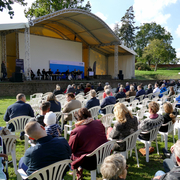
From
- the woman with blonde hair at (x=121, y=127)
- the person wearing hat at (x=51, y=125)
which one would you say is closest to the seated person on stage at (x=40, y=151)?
the person wearing hat at (x=51, y=125)

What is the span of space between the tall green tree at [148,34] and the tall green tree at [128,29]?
72.5 inches

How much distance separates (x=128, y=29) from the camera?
43625mm

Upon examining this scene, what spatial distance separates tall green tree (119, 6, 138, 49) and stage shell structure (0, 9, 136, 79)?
2172cm

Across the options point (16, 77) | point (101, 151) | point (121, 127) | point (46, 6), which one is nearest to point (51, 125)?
point (101, 151)

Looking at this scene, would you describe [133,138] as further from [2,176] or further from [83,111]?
[2,176]

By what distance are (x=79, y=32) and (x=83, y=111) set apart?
63.2 ft

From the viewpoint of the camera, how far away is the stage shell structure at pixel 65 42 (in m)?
16.4

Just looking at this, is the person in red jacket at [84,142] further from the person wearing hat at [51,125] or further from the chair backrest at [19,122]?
the chair backrest at [19,122]

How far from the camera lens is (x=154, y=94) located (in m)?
8.28

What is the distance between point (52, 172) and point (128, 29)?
151 ft

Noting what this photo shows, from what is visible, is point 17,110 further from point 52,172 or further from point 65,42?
point 65,42

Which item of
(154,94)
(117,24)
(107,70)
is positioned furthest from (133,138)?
(117,24)

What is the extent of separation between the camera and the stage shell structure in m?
16.4

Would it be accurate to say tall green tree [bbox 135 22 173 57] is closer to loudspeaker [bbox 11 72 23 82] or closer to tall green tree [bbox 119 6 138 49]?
tall green tree [bbox 119 6 138 49]
